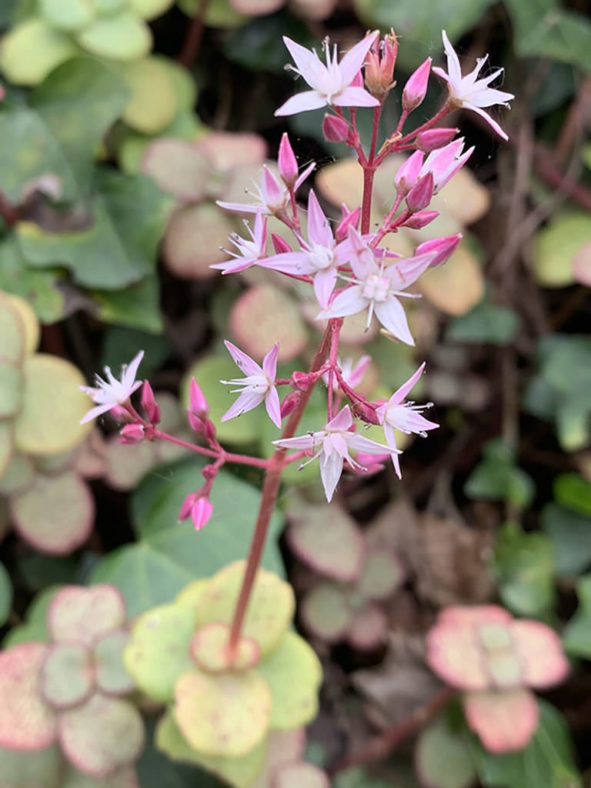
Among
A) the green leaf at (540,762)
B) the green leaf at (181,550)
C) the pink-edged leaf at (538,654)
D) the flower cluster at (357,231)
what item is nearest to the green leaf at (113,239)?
the green leaf at (181,550)

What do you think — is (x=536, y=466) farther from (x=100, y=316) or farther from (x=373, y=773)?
(x=100, y=316)

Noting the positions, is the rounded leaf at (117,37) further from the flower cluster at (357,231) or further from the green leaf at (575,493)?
the green leaf at (575,493)

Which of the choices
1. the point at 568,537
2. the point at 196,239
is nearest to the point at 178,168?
the point at 196,239

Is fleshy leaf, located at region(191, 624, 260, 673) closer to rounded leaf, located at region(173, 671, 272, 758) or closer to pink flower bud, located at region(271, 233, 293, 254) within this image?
rounded leaf, located at region(173, 671, 272, 758)

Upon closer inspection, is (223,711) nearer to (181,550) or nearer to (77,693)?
(77,693)

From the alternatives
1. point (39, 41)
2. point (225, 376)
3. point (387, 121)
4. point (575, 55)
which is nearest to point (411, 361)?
point (225, 376)

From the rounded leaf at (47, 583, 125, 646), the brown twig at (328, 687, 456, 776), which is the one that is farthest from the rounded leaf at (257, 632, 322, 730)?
the brown twig at (328, 687, 456, 776)
